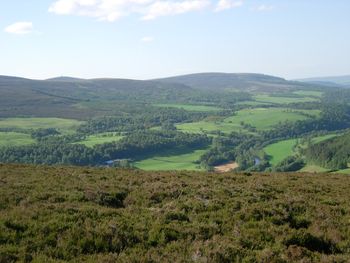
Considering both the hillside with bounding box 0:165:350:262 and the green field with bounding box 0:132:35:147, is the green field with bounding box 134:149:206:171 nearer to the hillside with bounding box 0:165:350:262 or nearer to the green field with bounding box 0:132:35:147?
the green field with bounding box 0:132:35:147

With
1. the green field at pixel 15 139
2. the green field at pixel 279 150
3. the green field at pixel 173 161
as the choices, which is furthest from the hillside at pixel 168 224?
the green field at pixel 15 139

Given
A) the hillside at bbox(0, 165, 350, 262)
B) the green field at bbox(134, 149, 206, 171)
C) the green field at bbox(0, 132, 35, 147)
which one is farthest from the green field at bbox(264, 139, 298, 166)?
the hillside at bbox(0, 165, 350, 262)

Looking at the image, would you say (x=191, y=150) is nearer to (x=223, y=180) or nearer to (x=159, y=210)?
(x=223, y=180)

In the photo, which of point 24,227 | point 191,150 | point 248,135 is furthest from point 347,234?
point 248,135

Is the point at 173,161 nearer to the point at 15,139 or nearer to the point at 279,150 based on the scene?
the point at 279,150

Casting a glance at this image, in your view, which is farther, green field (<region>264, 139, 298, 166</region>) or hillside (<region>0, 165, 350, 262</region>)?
green field (<region>264, 139, 298, 166</region>)
